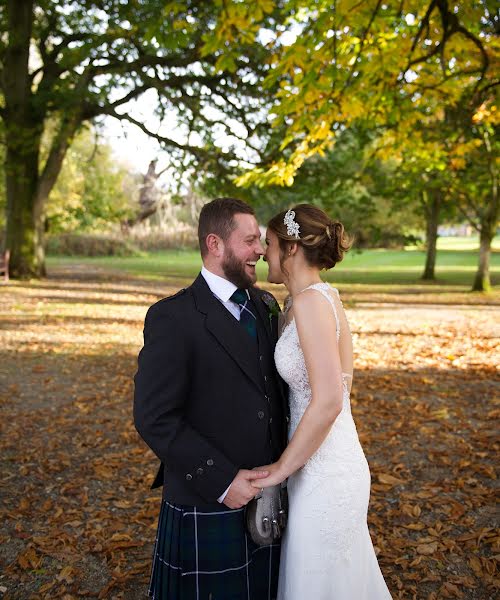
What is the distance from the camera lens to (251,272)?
2.45 m

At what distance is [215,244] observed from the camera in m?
2.42

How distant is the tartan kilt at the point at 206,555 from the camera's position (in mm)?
2461

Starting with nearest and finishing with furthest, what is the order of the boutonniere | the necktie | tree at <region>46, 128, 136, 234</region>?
the necktie
the boutonniere
tree at <region>46, 128, 136, 234</region>

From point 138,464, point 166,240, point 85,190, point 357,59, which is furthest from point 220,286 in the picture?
point 166,240

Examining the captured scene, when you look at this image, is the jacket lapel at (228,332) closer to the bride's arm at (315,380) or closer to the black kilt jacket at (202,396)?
the black kilt jacket at (202,396)

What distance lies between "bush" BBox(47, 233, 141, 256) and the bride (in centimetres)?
4952

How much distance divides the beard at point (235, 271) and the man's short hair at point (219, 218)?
0.08 metres

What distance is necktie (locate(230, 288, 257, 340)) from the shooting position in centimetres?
251

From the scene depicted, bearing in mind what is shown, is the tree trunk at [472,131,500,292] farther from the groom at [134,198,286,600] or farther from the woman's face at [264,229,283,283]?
the groom at [134,198,286,600]

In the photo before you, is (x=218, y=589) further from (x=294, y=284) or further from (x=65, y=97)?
(x=65, y=97)

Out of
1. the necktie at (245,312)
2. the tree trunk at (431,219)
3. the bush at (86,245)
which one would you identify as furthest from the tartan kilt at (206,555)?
the bush at (86,245)

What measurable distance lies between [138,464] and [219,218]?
13.2 ft

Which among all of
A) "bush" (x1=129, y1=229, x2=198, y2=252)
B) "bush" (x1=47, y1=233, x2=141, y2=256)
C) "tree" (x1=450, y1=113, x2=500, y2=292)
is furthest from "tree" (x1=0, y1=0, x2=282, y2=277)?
"bush" (x1=129, y1=229, x2=198, y2=252)

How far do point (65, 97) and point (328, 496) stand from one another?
57.7 ft
